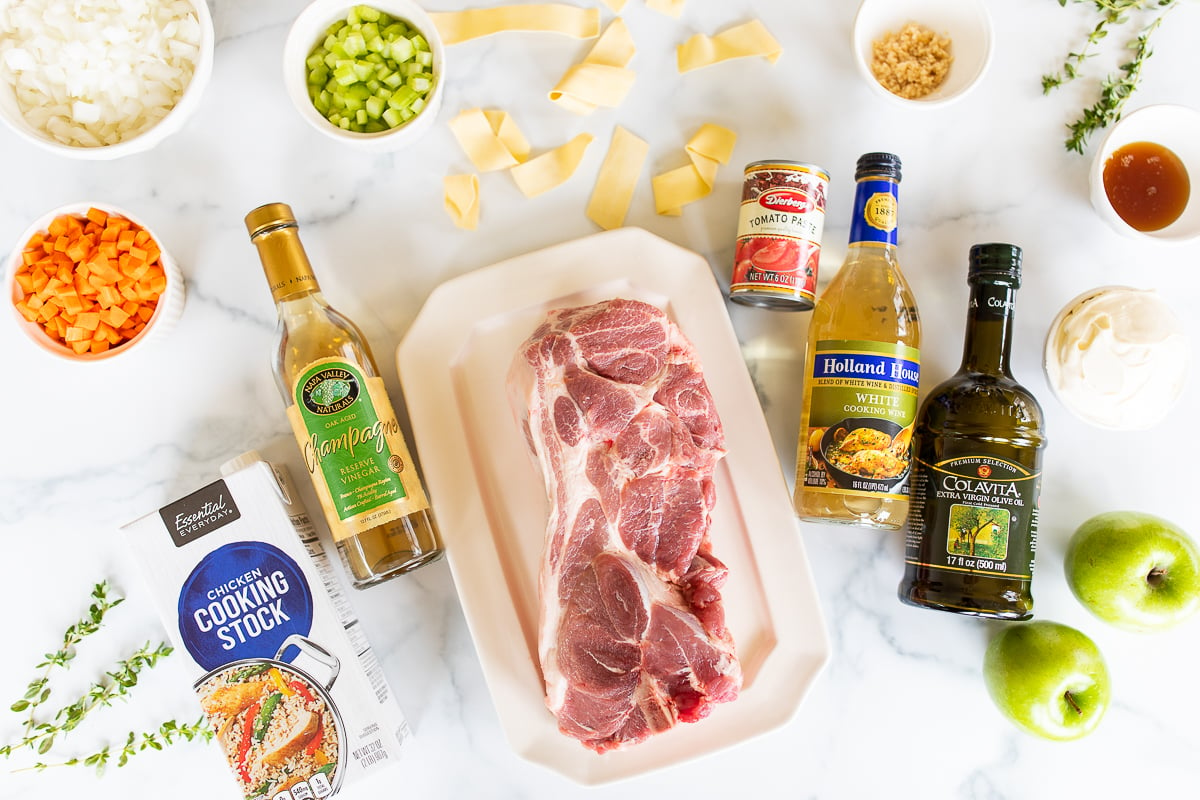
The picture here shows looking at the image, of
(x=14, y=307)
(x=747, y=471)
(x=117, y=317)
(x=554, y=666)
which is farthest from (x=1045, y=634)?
(x=14, y=307)

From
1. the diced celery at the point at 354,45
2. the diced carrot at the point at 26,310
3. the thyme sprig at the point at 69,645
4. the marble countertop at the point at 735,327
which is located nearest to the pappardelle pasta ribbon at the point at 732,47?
the marble countertop at the point at 735,327

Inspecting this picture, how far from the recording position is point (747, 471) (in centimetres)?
181

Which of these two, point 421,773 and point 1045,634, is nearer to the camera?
point 1045,634

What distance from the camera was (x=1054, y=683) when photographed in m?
1.69

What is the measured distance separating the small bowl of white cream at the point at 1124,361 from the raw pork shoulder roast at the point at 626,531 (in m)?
0.87

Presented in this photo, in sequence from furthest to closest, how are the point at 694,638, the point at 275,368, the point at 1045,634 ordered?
the point at 1045,634 < the point at 275,368 < the point at 694,638

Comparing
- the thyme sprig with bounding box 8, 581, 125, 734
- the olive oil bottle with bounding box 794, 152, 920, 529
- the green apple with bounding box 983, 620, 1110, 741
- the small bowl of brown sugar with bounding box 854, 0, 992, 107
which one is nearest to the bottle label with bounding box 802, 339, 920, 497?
the olive oil bottle with bounding box 794, 152, 920, 529

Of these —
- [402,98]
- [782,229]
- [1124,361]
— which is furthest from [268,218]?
[1124,361]

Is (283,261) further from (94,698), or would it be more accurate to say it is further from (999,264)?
(999,264)

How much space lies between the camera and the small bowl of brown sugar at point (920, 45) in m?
1.76

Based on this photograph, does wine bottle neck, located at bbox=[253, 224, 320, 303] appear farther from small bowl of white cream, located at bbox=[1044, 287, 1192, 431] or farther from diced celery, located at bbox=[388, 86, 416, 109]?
small bowl of white cream, located at bbox=[1044, 287, 1192, 431]

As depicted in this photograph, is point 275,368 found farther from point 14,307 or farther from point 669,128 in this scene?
point 669,128

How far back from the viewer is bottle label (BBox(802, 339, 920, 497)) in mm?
1603

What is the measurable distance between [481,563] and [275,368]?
66 centimetres
